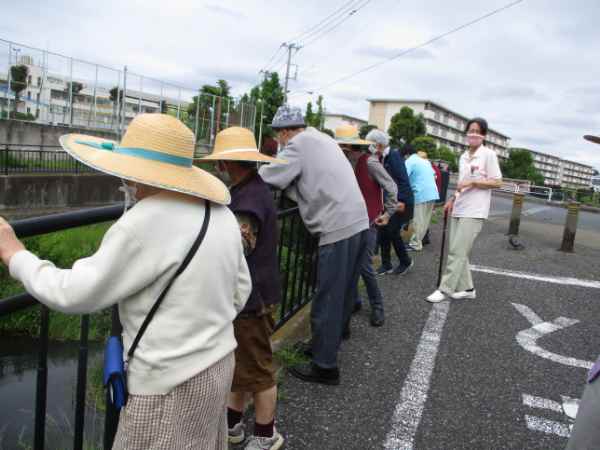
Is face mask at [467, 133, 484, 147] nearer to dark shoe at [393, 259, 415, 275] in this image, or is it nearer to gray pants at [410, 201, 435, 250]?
dark shoe at [393, 259, 415, 275]

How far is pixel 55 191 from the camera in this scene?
13492 millimetres

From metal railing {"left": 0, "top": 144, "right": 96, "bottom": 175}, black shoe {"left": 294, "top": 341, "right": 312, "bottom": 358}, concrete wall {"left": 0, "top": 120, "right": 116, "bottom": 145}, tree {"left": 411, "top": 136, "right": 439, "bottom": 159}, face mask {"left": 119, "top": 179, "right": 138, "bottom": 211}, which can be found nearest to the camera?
face mask {"left": 119, "top": 179, "right": 138, "bottom": 211}

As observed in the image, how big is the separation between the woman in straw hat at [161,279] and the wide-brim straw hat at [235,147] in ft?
1.89

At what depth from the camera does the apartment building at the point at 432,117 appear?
86688mm

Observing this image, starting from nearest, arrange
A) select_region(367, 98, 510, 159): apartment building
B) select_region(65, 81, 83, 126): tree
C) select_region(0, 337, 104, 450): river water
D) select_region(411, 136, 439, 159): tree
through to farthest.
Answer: select_region(0, 337, 104, 450): river water < select_region(65, 81, 83, 126): tree < select_region(411, 136, 439, 159): tree < select_region(367, 98, 510, 159): apartment building

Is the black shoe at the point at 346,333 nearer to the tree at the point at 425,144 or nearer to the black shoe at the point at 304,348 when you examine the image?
the black shoe at the point at 304,348

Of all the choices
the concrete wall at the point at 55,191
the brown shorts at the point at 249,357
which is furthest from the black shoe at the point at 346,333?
the concrete wall at the point at 55,191

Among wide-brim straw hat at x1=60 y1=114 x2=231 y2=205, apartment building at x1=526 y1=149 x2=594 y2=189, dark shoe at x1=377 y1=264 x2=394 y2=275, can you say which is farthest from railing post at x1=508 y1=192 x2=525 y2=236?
apartment building at x1=526 y1=149 x2=594 y2=189

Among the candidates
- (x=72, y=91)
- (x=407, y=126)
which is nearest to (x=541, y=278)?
(x=72, y=91)

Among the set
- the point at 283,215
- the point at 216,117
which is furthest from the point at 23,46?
the point at 283,215

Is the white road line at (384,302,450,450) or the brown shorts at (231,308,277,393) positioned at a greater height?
the brown shorts at (231,308,277,393)

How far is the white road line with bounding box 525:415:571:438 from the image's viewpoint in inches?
109

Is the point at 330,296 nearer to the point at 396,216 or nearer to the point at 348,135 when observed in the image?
the point at 348,135

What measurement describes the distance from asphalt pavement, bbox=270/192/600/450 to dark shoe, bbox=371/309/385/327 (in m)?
0.06
